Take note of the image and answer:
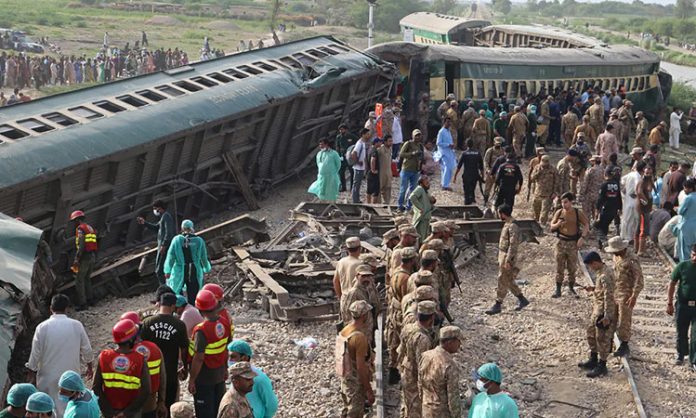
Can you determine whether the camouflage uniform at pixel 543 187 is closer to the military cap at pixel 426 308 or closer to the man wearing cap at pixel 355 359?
the man wearing cap at pixel 355 359

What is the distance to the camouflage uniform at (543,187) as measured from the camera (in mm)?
16047

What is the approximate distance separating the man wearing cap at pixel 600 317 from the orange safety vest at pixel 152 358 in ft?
15.6

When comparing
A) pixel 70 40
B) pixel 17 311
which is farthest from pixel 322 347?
pixel 70 40

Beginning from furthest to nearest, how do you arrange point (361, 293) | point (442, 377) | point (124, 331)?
1. point (361, 293)
2. point (442, 377)
3. point (124, 331)

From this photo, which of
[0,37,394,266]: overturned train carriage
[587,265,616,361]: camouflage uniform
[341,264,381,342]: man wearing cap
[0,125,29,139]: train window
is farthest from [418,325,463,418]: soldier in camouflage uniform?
[0,125,29,139]: train window

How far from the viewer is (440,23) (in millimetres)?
36750

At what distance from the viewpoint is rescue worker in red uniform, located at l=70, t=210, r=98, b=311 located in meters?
12.3

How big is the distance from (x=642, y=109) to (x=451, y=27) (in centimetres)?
841

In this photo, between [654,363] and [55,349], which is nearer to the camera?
[55,349]

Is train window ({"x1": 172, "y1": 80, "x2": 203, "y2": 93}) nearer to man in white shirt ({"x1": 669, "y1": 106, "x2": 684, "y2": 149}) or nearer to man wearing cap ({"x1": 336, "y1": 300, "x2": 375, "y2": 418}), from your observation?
man wearing cap ({"x1": 336, "y1": 300, "x2": 375, "y2": 418})

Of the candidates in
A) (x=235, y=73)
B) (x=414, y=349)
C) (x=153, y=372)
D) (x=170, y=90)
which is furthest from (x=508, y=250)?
(x=235, y=73)

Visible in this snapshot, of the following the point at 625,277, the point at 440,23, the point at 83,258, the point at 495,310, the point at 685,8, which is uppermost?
the point at 625,277

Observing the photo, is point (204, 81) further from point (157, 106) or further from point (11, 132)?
point (11, 132)

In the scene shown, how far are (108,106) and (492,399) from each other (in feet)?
33.2
